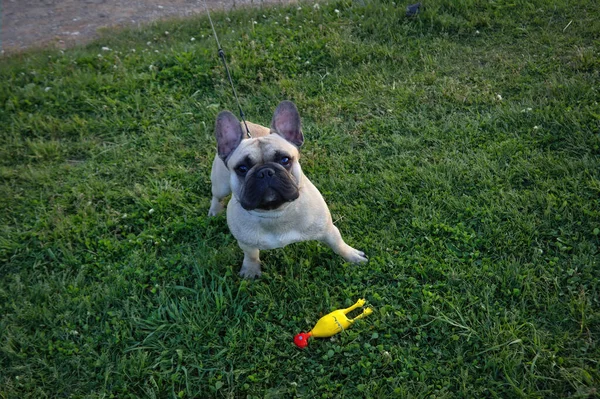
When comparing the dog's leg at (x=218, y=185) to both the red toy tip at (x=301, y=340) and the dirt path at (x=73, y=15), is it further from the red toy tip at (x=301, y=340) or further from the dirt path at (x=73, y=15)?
the dirt path at (x=73, y=15)

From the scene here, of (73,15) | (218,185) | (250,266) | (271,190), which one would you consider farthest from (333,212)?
(73,15)

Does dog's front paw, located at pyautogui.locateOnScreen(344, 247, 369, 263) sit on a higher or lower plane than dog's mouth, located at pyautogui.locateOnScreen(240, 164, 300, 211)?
lower

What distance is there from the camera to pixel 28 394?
296 cm

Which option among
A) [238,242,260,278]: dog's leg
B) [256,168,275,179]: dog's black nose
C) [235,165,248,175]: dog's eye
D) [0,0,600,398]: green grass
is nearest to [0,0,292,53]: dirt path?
[0,0,600,398]: green grass

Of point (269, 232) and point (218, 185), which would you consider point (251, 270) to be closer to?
point (269, 232)

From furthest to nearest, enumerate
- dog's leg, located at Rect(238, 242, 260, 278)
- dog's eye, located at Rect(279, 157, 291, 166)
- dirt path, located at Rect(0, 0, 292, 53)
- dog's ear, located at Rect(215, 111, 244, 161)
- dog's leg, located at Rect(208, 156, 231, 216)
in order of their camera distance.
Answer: dirt path, located at Rect(0, 0, 292, 53) < dog's leg, located at Rect(208, 156, 231, 216) < dog's leg, located at Rect(238, 242, 260, 278) < dog's ear, located at Rect(215, 111, 244, 161) < dog's eye, located at Rect(279, 157, 291, 166)

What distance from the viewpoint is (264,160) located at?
3.03 m

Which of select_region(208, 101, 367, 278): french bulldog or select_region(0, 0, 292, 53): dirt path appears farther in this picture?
select_region(0, 0, 292, 53): dirt path

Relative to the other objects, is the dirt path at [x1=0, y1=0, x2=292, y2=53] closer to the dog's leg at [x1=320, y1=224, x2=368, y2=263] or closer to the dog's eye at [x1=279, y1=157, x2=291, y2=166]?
the dog's eye at [x1=279, y1=157, x2=291, y2=166]

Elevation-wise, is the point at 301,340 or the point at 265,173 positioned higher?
the point at 265,173

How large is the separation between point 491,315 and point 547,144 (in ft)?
6.20

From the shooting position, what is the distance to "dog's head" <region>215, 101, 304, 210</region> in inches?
111

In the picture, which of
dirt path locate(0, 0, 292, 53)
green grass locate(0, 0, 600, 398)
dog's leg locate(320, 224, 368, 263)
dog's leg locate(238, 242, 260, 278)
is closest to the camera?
green grass locate(0, 0, 600, 398)

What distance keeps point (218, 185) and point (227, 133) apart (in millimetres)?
624
